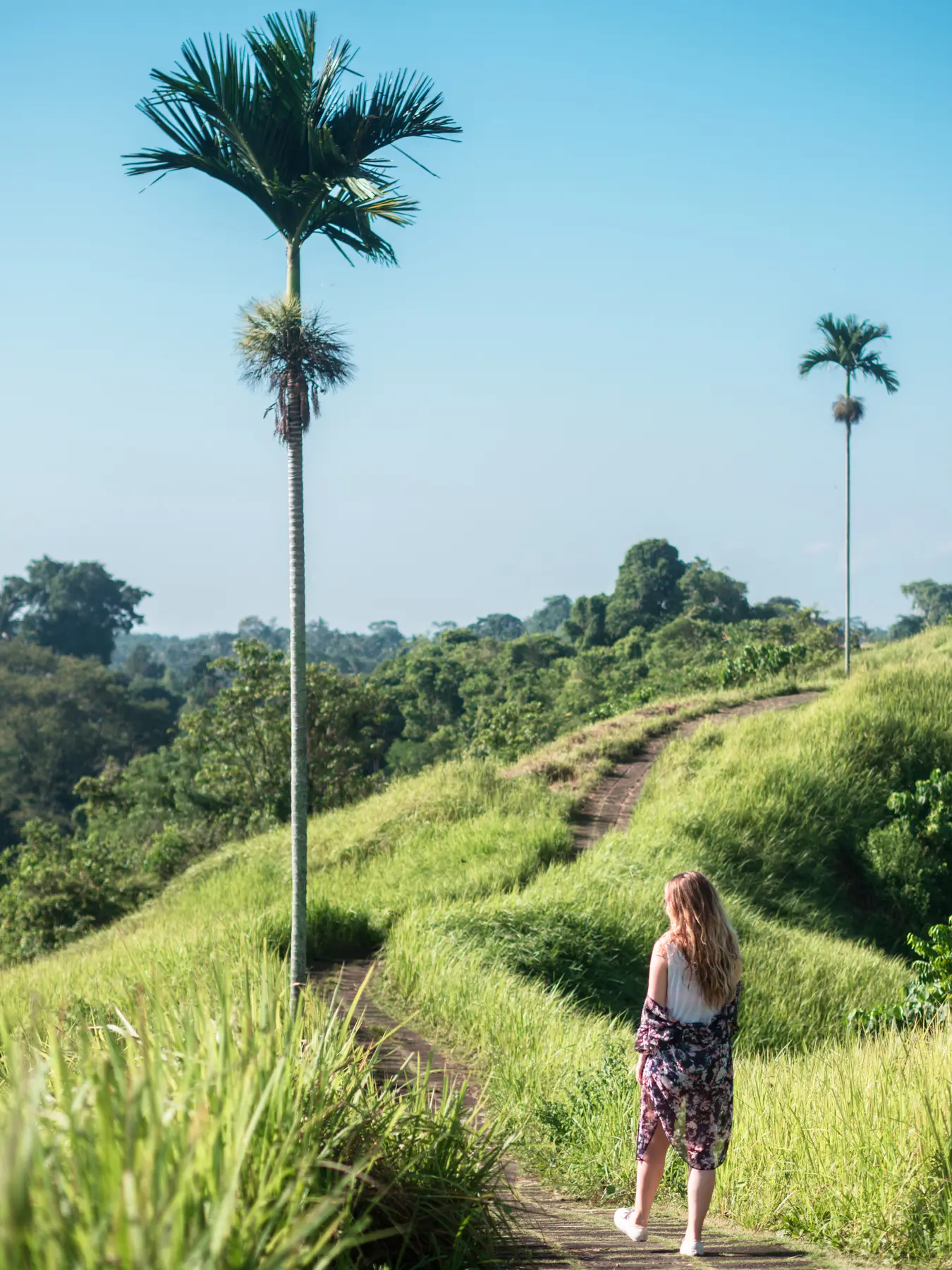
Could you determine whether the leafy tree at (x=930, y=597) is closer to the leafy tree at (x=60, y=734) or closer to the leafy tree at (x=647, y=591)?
the leafy tree at (x=647, y=591)

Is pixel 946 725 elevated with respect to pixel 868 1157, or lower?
elevated

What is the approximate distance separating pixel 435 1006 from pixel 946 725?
11.9 m

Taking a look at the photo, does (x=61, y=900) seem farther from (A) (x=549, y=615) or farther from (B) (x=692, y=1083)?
(A) (x=549, y=615)

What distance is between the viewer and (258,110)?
24.8 feet

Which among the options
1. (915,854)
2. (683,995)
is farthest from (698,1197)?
(915,854)

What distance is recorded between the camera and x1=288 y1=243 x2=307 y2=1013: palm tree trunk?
797cm

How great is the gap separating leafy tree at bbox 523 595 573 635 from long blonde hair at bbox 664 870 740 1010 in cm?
10799

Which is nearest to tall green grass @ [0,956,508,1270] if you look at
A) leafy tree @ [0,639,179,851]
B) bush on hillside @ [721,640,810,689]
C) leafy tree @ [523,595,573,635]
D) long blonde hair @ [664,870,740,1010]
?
long blonde hair @ [664,870,740,1010]

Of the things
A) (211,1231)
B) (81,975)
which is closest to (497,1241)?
(211,1231)

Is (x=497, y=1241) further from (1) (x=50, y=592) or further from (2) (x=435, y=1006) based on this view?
(1) (x=50, y=592)

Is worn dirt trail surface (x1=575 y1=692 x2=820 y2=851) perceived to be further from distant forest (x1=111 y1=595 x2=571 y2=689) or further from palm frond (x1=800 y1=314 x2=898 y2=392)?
distant forest (x1=111 y1=595 x2=571 y2=689)

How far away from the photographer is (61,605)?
68.5m

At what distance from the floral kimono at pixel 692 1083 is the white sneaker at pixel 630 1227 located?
23 centimetres

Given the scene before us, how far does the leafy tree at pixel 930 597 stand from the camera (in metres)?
83.4
